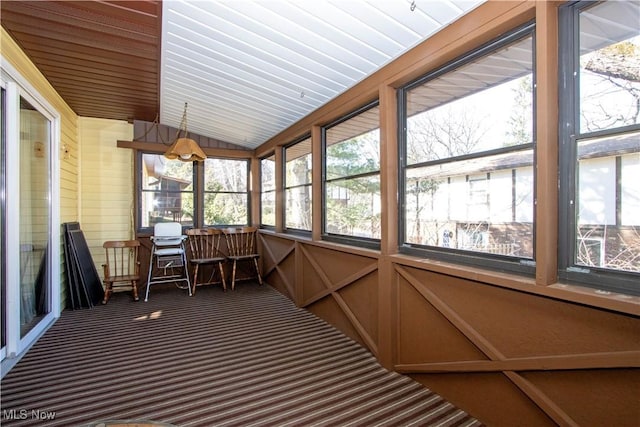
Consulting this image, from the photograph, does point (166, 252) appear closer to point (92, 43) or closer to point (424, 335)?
point (92, 43)

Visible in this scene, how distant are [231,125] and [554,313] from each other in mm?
4580

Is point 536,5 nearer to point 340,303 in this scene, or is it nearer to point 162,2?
point 162,2

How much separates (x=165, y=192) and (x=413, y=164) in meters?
4.44

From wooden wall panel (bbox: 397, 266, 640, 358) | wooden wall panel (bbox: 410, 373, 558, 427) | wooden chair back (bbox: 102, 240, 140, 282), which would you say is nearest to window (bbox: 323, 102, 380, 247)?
wooden wall panel (bbox: 397, 266, 640, 358)

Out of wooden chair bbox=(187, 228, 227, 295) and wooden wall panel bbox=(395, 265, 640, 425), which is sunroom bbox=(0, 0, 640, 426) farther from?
wooden chair bbox=(187, 228, 227, 295)

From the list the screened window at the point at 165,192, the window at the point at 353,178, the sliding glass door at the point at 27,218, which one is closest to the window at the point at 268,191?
the screened window at the point at 165,192

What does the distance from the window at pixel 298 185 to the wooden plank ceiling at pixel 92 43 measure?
1.93 meters

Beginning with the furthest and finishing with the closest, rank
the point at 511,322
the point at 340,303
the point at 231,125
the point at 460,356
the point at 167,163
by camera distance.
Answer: the point at 167,163 → the point at 231,125 → the point at 340,303 → the point at 460,356 → the point at 511,322

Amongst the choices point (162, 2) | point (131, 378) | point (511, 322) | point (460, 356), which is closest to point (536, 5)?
point (511, 322)

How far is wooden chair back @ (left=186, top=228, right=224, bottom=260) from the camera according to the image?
541 cm

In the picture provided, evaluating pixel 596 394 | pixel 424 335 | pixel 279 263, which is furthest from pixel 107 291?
pixel 596 394

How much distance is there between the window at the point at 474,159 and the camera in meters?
1.83

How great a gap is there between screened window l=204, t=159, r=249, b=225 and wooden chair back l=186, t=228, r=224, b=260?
36cm

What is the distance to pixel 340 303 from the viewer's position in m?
3.36
